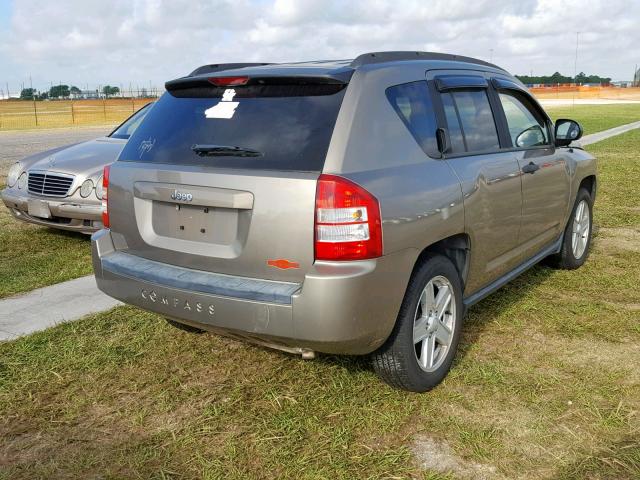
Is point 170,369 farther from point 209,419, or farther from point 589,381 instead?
point 589,381

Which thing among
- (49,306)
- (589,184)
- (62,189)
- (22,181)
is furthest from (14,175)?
(589,184)

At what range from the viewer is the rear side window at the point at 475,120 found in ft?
12.9

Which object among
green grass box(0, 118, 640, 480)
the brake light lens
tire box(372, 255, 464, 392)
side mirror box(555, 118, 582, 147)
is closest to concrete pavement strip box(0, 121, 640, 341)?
green grass box(0, 118, 640, 480)

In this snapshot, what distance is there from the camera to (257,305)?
295 centimetres

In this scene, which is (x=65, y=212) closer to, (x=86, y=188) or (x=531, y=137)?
(x=86, y=188)

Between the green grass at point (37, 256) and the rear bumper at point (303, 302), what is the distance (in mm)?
2777

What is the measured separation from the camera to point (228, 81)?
3354 millimetres

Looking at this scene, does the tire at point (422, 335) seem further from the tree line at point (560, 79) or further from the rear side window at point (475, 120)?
the tree line at point (560, 79)

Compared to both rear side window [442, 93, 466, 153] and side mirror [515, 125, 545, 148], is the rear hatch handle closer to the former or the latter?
rear side window [442, 93, 466, 153]

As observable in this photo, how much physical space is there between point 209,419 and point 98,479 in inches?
25.2

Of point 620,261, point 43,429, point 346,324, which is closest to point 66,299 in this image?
point 43,429

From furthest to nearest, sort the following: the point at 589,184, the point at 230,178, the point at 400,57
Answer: the point at 589,184 < the point at 400,57 < the point at 230,178

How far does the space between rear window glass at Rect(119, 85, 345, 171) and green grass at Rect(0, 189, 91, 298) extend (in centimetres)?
263

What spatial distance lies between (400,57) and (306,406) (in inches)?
78.3
